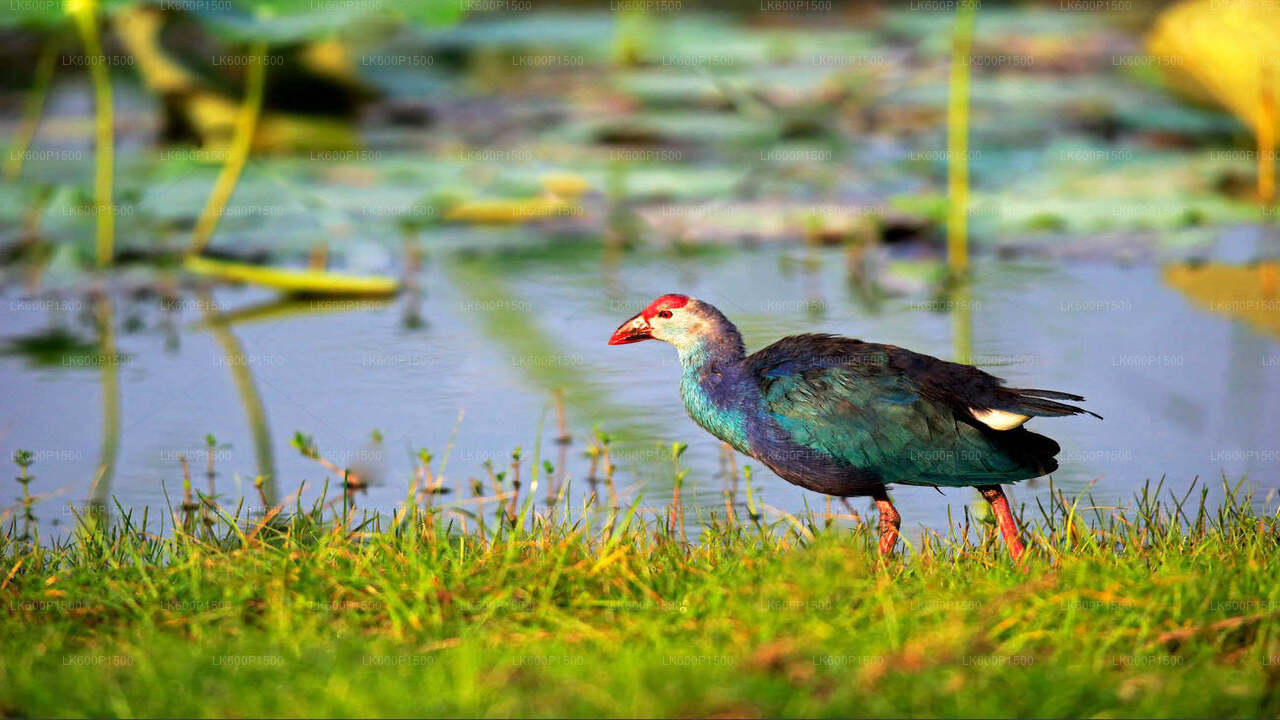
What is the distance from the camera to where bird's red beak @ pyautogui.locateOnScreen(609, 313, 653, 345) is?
4.16 meters

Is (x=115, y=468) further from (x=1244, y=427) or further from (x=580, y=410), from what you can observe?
(x=1244, y=427)

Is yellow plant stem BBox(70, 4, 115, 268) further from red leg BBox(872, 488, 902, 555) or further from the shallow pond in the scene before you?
red leg BBox(872, 488, 902, 555)

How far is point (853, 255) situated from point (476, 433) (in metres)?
2.73

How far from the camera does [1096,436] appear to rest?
196 inches

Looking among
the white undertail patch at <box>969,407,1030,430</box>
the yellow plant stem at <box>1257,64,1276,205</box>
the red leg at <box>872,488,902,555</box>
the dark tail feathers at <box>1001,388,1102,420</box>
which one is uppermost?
the yellow plant stem at <box>1257,64,1276,205</box>

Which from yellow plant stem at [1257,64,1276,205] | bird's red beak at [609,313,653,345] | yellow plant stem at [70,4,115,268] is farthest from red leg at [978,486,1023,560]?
yellow plant stem at [1257,64,1276,205]

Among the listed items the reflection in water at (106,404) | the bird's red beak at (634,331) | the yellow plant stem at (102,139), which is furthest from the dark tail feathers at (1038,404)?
the yellow plant stem at (102,139)

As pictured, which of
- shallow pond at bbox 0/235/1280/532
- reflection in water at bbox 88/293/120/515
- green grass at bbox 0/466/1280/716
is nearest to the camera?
green grass at bbox 0/466/1280/716

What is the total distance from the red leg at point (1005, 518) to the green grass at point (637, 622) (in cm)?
→ 5

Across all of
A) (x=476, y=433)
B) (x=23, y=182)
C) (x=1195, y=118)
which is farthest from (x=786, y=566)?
(x=1195, y=118)

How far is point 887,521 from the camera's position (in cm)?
393

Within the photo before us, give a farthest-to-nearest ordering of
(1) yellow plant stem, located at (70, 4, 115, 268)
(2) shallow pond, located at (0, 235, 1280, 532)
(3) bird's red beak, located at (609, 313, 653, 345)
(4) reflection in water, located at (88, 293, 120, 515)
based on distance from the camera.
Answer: (1) yellow plant stem, located at (70, 4, 115, 268) → (2) shallow pond, located at (0, 235, 1280, 532) → (4) reflection in water, located at (88, 293, 120, 515) → (3) bird's red beak, located at (609, 313, 653, 345)

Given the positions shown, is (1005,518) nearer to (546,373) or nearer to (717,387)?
(717,387)

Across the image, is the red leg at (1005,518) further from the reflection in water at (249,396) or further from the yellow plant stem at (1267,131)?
the yellow plant stem at (1267,131)
